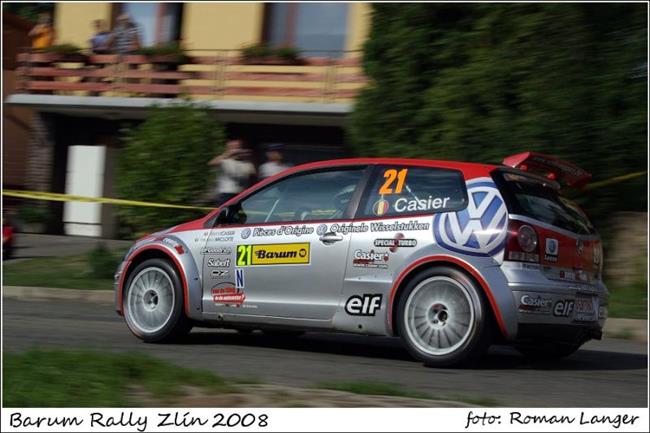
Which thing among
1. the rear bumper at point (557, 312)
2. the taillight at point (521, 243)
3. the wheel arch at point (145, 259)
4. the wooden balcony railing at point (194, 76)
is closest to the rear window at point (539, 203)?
the taillight at point (521, 243)

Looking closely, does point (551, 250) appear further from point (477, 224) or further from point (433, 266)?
point (433, 266)

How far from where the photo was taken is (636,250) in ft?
39.4

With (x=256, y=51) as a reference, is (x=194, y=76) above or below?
below

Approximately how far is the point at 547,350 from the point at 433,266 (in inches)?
65.7

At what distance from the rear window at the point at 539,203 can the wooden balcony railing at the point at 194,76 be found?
1002 cm

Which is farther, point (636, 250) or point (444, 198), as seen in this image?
point (636, 250)

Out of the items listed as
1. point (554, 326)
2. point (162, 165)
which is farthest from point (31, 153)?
point (554, 326)

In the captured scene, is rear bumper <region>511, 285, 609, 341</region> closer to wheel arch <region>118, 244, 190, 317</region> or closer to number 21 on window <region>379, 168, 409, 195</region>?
number 21 on window <region>379, 168, 409, 195</region>

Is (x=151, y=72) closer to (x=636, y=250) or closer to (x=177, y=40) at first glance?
(x=177, y=40)

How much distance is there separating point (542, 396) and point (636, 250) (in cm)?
630

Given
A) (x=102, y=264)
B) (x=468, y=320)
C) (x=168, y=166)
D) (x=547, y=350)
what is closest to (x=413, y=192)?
(x=468, y=320)

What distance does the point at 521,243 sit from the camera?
6.98 metres

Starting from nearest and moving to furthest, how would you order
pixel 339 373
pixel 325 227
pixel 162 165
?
pixel 339 373 → pixel 325 227 → pixel 162 165

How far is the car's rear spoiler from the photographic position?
25.9 feet
